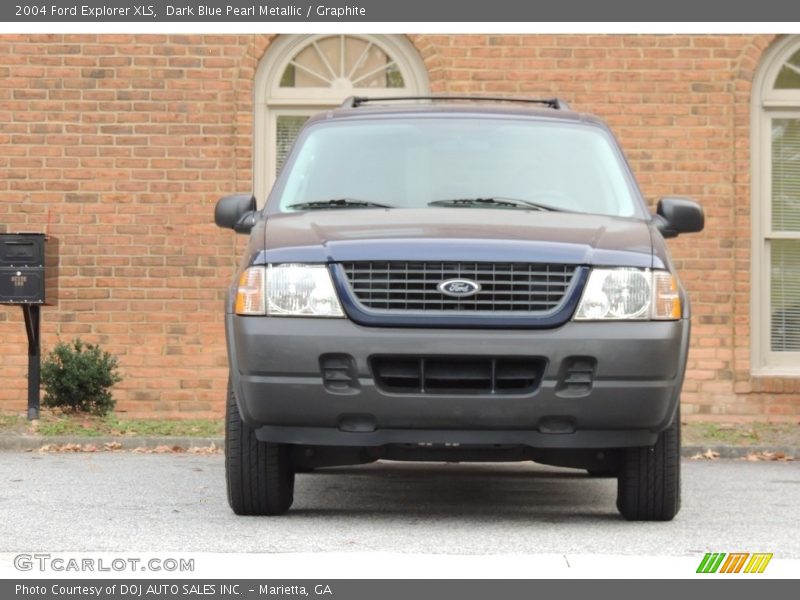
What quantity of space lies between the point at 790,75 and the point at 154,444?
6782 millimetres

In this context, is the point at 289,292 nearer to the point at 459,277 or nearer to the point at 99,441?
the point at 459,277

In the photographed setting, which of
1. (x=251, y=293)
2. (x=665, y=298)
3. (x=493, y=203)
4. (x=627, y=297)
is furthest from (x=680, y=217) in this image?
(x=251, y=293)

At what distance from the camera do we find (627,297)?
6.51 m

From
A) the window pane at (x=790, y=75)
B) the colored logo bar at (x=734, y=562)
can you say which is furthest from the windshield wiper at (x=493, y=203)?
the window pane at (x=790, y=75)

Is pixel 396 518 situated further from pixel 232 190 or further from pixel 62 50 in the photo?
pixel 62 50

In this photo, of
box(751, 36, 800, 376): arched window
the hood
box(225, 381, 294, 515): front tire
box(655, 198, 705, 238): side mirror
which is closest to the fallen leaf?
box(225, 381, 294, 515): front tire

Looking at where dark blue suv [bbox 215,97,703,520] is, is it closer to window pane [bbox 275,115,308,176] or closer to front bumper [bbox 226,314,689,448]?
front bumper [bbox 226,314,689,448]

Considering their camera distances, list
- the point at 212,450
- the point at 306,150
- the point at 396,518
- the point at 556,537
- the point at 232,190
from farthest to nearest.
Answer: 1. the point at 232,190
2. the point at 212,450
3. the point at 306,150
4. the point at 396,518
5. the point at 556,537

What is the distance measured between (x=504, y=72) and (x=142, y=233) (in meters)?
3.56

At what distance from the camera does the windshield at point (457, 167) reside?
294 inches

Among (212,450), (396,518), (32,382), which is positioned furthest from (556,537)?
(32,382)

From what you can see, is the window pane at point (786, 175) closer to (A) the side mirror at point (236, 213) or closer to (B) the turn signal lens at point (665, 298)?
(A) the side mirror at point (236, 213)

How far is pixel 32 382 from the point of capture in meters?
12.2

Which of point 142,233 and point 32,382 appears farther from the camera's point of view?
point 142,233
